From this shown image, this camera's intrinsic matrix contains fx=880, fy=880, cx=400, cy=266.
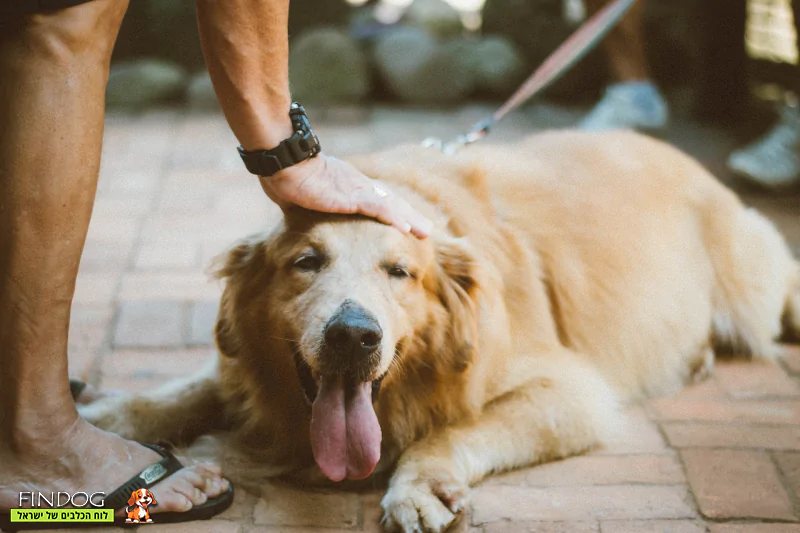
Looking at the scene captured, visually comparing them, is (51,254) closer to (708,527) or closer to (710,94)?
(708,527)

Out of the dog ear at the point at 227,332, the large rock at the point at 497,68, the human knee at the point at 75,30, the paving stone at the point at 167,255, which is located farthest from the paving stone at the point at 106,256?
the large rock at the point at 497,68

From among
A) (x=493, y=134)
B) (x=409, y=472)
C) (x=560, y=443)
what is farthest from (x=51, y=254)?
(x=493, y=134)

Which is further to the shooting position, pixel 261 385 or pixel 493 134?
pixel 493 134

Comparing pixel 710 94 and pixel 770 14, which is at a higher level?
pixel 770 14

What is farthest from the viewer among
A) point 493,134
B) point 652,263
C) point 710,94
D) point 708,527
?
point 710,94

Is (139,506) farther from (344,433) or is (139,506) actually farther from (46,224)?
(46,224)

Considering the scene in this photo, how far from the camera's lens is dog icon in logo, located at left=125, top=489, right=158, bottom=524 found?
2.17 metres

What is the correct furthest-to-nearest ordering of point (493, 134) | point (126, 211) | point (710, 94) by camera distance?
point (710, 94) → point (493, 134) → point (126, 211)

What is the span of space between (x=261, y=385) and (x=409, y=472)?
1.69 feet

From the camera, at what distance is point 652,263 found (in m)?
3.23

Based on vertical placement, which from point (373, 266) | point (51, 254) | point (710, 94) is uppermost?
point (51, 254)

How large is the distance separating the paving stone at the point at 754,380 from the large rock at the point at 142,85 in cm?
511

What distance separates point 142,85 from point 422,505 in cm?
555

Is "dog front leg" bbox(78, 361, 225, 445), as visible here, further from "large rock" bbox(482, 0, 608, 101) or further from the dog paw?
"large rock" bbox(482, 0, 608, 101)
